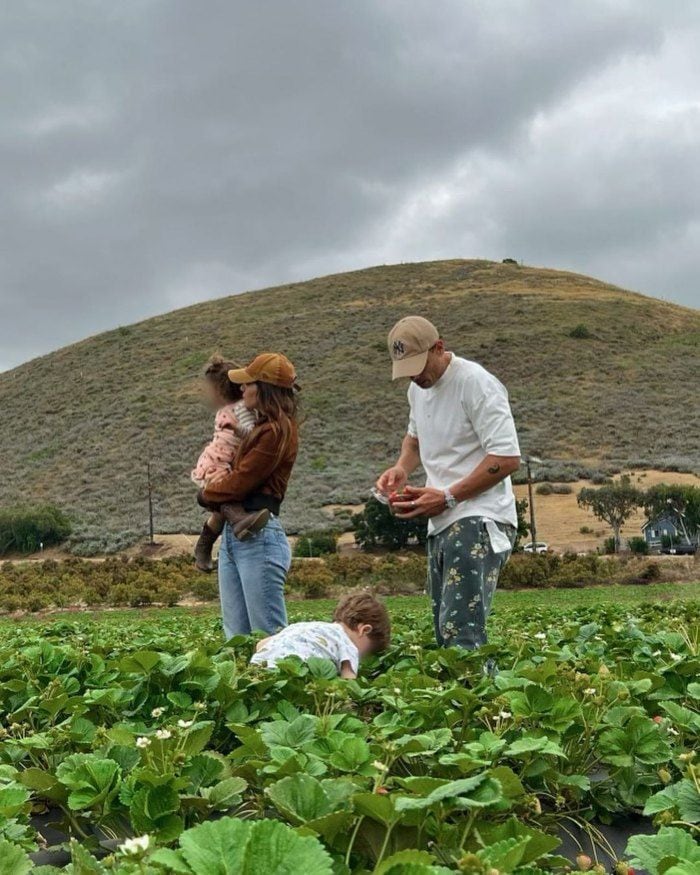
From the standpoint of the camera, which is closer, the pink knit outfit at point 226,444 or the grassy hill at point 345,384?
the pink knit outfit at point 226,444

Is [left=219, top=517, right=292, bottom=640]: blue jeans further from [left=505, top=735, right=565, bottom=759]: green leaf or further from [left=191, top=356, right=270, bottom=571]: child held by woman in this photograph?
[left=505, top=735, right=565, bottom=759]: green leaf

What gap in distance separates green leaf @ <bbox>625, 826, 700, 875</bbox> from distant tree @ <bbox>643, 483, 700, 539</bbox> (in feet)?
101

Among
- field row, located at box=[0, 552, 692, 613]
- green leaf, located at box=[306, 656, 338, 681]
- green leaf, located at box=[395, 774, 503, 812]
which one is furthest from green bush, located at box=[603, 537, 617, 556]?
green leaf, located at box=[395, 774, 503, 812]

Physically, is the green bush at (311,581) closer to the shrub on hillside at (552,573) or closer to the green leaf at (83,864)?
the shrub on hillside at (552,573)

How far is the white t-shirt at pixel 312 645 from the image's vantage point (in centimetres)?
316

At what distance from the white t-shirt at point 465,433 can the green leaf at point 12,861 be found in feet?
8.44

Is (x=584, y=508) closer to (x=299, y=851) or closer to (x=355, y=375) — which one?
(x=355, y=375)

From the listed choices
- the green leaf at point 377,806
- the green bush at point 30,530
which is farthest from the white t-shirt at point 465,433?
the green bush at point 30,530

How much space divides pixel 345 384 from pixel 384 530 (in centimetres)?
2367

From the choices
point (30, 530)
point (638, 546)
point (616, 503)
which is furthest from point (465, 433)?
point (30, 530)

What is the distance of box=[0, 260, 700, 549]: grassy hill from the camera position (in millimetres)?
41281

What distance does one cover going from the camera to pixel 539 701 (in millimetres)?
2117

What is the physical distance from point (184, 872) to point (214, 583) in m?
20.3

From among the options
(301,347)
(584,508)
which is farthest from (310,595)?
(301,347)
